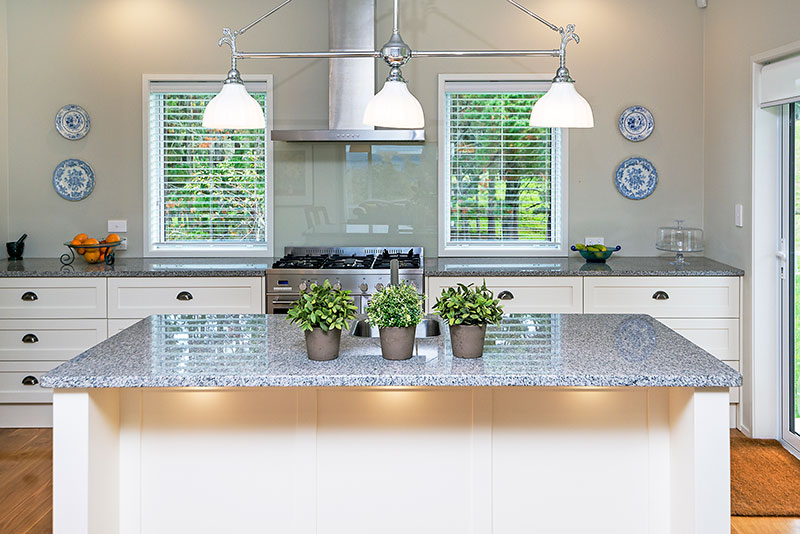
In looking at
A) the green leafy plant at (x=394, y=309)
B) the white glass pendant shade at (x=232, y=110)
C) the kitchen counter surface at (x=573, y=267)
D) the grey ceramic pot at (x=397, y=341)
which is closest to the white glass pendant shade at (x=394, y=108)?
the white glass pendant shade at (x=232, y=110)

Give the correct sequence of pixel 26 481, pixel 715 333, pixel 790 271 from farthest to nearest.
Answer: pixel 715 333, pixel 790 271, pixel 26 481

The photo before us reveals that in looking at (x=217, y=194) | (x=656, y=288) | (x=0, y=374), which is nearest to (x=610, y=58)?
(x=656, y=288)

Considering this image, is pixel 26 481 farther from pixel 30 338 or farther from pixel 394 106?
pixel 394 106

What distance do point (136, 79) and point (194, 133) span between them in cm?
49

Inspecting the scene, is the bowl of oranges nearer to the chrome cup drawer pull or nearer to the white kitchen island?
the chrome cup drawer pull

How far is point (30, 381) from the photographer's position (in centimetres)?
418

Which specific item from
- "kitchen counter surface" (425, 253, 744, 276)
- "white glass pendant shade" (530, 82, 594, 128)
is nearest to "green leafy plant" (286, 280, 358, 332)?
"white glass pendant shade" (530, 82, 594, 128)

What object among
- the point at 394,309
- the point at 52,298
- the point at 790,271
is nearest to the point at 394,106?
A: the point at 394,309

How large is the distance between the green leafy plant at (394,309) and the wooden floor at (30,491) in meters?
1.76

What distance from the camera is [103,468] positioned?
207 centimetres

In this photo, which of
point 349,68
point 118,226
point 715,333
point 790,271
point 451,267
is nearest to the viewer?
point 790,271

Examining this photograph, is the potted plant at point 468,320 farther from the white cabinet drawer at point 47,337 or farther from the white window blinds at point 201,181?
the white window blinds at point 201,181

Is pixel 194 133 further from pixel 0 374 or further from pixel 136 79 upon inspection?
pixel 0 374

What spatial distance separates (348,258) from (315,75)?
1.20 meters
